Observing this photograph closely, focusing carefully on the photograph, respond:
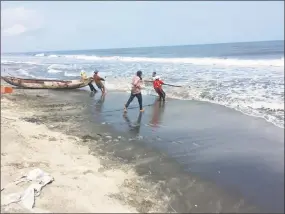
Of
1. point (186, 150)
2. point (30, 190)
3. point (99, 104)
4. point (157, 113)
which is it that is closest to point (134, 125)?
point (157, 113)

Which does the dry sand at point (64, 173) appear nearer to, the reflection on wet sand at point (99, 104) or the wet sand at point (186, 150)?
the wet sand at point (186, 150)

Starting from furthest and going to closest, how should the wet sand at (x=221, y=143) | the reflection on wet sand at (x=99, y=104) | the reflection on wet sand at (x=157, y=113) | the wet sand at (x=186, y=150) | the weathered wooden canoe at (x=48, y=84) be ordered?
the weathered wooden canoe at (x=48, y=84), the reflection on wet sand at (x=99, y=104), the reflection on wet sand at (x=157, y=113), the wet sand at (x=221, y=143), the wet sand at (x=186, y=150)

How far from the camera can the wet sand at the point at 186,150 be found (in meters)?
5.35

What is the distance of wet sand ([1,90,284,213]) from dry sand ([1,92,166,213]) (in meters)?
0.20

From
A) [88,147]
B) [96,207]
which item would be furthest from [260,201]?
[88,147]

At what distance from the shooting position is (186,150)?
779cm

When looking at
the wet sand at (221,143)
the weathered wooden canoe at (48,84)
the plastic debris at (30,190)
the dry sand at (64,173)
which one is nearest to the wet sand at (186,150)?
the wet sand at (221,143)

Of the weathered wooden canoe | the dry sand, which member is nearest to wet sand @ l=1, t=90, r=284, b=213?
the dry sand

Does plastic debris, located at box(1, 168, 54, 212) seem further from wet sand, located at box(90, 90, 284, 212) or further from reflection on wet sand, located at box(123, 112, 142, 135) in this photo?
reflection on wet sand, located at box(123, 112, 142, 135)

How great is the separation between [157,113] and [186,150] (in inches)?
185

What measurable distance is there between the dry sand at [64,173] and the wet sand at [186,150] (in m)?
0.20

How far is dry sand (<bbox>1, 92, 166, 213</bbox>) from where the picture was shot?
4.75m

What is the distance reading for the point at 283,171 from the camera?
18.1 feet

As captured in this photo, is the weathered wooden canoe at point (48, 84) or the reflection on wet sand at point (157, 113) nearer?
the reflection on wet sand at point (157, 113)
